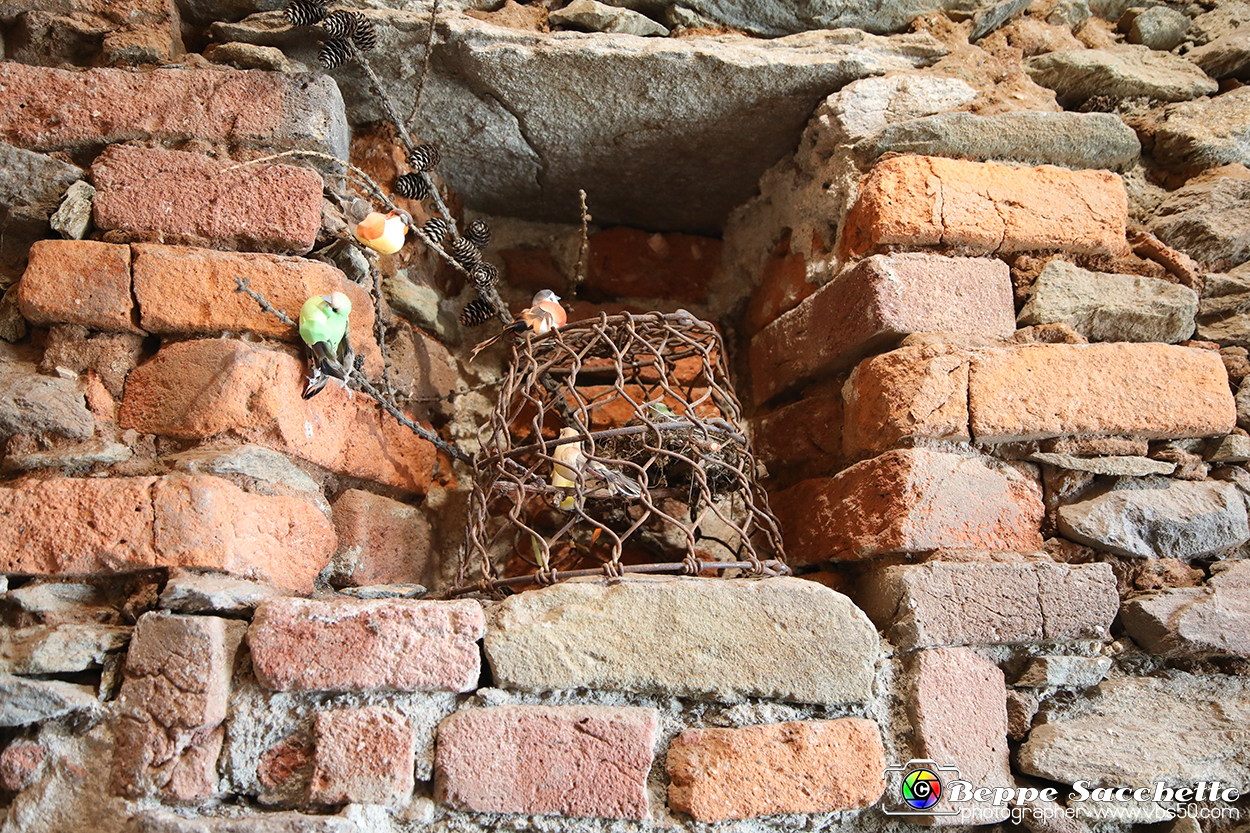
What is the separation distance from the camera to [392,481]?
1.37 metres

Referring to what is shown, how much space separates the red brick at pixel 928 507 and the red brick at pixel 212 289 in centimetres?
87

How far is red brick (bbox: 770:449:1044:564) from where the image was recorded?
1.17 m

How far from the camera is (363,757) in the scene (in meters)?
0.97

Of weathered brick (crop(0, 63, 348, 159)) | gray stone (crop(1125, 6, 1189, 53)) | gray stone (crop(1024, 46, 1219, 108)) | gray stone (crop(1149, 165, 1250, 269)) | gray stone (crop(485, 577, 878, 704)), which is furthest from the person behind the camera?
gray stone (crop(1125, 6, 1189, 53))

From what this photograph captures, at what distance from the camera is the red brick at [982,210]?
1333mm

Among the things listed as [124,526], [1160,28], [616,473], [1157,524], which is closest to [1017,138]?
[1160,28]

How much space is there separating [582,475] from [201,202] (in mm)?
715

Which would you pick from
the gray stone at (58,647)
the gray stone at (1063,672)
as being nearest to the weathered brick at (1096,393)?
the gray stone at (1063,672)

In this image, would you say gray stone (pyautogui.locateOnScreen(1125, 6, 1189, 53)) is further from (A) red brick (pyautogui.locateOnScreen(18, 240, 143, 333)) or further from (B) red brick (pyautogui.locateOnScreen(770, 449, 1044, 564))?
(A) red brick (pyautogui.locateOnScreen(18, 240, 143, 333))

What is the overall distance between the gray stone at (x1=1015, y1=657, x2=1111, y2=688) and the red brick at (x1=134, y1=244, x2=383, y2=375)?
1160 mm

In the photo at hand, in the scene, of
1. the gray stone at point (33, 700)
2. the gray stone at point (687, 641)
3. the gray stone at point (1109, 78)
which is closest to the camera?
the gray stone at point (33, 700)

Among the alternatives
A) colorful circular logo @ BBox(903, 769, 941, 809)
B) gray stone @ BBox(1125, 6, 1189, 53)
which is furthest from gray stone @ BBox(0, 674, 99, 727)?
gray stone @ BBox(1125, 6, 1189, 53)

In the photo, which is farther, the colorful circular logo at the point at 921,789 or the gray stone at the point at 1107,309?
the gray stone at the point at 1107,309

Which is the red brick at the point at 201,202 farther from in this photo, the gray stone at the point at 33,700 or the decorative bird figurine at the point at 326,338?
the gray stone at the point at 33,700
